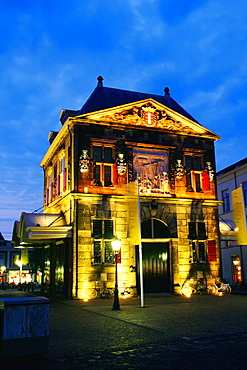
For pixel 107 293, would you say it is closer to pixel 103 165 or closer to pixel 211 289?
pixel 211 289

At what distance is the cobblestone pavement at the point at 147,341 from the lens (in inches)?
281

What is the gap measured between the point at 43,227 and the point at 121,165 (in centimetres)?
594

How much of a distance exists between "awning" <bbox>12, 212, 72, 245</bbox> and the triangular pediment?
6.55 meters

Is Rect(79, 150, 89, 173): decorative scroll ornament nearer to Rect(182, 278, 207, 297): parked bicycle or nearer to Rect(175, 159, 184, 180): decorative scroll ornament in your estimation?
Rect(175, 159, 184, 180): decorative scroll ornament

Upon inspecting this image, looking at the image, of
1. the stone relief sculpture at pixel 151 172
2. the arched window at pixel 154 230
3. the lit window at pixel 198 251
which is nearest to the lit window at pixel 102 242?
the arched window at pixel 154 230

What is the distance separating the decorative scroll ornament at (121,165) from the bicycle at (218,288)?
28.9 feet

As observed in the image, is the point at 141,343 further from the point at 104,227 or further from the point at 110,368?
the point at 104,227

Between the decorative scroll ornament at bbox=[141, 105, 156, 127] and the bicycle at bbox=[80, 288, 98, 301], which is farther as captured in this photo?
the decorative scroll ornament at bbox=[141, 105, 156, 127]

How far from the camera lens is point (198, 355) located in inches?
302

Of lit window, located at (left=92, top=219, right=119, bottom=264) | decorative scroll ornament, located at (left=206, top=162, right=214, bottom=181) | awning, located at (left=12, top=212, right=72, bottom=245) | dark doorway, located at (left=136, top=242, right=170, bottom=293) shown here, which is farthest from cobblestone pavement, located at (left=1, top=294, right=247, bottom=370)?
decorative scroll ornament, located at (left=206, top=162, right=214, bottom=181)

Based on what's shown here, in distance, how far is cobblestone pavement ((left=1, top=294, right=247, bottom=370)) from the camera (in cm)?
714

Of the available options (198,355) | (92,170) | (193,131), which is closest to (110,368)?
(198,355)

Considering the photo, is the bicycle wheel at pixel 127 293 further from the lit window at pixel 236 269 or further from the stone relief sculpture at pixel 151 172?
the lit window at pixel 236 269

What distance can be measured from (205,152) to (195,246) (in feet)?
21.1
